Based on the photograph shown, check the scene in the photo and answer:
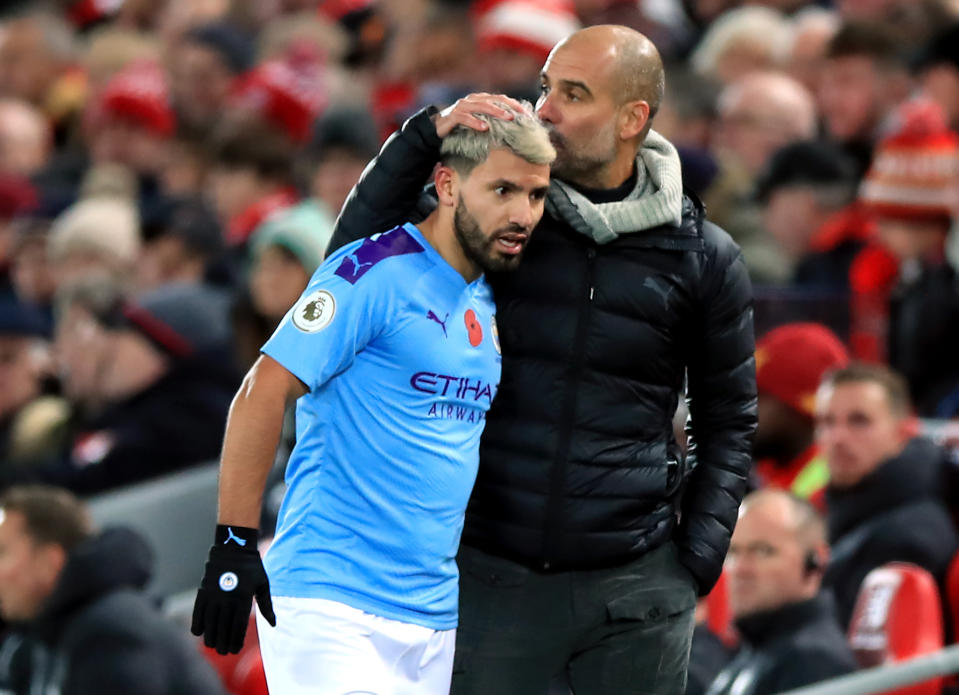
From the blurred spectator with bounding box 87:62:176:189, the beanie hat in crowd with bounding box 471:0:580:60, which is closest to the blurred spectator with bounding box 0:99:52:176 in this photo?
the blurred spectator with bounding box 87:62:176:189

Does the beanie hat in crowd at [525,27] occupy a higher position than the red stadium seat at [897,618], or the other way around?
the beanie hat in crowd at [525,27]

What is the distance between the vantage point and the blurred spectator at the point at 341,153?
8.41 metres

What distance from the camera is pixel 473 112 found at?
3641 mm

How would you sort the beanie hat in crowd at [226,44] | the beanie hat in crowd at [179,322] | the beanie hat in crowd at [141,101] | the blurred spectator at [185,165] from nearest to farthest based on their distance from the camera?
the beanie hat in crowd at [179,322]
the blurred spectator at [185,165]
the beanie hat in crowd at [141,101]
the beanie hat in crowd at [226,44]

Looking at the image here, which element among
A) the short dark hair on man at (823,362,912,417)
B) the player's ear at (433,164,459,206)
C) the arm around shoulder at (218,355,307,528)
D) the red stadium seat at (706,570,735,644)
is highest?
the player's ear at (433,164,459,206)

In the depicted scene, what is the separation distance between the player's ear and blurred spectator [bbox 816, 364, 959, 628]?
2.69 metres

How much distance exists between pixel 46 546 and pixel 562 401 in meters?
2.68

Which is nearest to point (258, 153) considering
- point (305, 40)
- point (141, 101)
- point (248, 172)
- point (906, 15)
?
point (248, 172)

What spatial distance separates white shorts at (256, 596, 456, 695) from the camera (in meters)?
3.53

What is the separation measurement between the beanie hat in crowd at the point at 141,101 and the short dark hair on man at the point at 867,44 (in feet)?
12.6

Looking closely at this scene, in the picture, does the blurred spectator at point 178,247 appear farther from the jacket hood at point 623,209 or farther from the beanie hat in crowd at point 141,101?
the jacket hood at point 623,209

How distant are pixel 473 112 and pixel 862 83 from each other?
16.6 ft

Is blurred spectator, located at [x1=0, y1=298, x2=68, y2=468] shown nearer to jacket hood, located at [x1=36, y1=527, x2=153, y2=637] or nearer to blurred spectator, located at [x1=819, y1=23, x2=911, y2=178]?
jacket hood, located at [x1=36, y1=527, x2=153, y2=637]

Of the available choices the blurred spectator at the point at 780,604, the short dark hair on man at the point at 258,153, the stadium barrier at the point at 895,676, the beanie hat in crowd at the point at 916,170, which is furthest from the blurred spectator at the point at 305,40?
the stadium barrier at the point at 895,676
